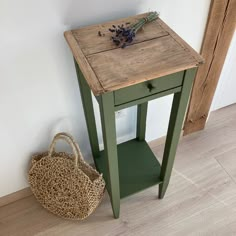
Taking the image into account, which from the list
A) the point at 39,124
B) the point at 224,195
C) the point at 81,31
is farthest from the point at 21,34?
the point at 224,195

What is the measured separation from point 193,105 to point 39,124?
2.75 feet

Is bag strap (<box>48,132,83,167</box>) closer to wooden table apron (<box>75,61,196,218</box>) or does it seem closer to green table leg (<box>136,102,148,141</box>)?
wooden table apron (<box>75,61,196,218</box>)

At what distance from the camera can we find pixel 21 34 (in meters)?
0.92

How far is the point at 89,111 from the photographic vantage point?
120 centimetres

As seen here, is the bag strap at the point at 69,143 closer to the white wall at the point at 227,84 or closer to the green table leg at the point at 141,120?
the green table leg at the point at 141,120

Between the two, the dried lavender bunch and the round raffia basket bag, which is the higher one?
the dried lavender bunch

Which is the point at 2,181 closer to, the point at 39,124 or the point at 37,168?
the point at 37,168

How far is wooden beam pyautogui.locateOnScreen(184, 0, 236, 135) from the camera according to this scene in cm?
116

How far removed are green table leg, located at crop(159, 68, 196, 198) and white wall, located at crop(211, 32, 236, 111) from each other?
2.20 ft

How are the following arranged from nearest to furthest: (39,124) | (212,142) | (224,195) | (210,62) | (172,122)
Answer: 1. (172,122)
2. (39,124)
3. (210,62)
4. (224,195)
5. (212,142)

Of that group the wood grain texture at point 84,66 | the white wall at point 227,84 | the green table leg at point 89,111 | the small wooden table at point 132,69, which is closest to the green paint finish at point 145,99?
the small wooden table at point 132,69

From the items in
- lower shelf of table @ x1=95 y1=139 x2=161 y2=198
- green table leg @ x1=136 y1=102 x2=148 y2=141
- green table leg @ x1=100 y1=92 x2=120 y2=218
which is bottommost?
lower shelf of table @ x1=95 y1=139 x2=161 y2=198

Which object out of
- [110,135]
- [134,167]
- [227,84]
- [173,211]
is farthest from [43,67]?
[227,84]

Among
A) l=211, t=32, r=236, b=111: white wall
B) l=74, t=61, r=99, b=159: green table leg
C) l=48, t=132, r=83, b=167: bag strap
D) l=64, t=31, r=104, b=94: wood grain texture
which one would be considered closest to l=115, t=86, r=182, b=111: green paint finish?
l=64, t=31, r=104, b=94: wood grain texture
